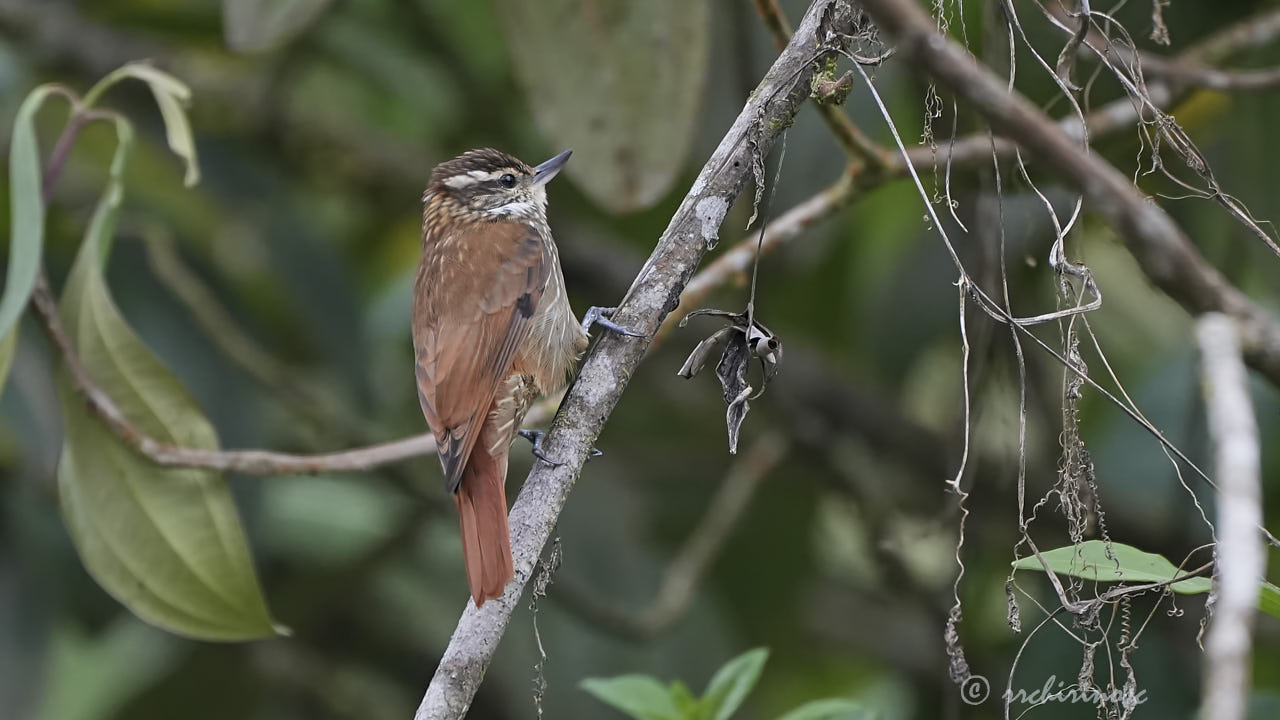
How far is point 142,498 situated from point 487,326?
79 centimetres

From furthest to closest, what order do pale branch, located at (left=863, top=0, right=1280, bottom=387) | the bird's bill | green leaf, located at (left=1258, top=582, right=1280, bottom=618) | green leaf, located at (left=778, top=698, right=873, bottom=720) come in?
the bird's bill → green leaf, located at (left=778, top=698, right=873, bottom=720) → green leaf, located at (left=1258, top=582, right=1280, bottom=618) → pale branch, located at (left=863, top=0, right=1280, bottom=387)

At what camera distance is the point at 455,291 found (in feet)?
9.47

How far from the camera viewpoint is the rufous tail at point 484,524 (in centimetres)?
181

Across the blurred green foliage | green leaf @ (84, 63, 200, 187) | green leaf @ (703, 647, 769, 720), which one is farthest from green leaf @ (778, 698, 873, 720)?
green leaf @ (84, 63, 200, 187)

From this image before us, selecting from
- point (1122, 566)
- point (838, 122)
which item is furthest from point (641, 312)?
point (838, 122)

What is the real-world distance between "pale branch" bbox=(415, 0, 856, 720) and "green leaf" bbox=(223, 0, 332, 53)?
4.38 feet

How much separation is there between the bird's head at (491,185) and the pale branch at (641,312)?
1.56 metres

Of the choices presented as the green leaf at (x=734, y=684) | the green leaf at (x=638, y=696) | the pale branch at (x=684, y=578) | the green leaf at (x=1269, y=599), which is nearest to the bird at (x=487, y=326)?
the green leaf at (x=638, y=696)

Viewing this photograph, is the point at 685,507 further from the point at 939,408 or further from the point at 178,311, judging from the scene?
the point at 178,311

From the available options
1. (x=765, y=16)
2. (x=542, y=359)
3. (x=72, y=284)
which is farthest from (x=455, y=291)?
(x=765, y=16)

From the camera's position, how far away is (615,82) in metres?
2.72

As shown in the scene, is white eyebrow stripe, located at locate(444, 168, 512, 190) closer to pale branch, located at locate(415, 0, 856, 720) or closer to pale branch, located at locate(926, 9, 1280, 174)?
pale branch, located at locate(926, 9, 1280, 174)

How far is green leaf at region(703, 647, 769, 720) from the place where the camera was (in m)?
1.95

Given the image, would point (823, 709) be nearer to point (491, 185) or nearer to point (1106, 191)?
point (1106, 191)
